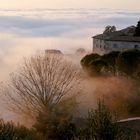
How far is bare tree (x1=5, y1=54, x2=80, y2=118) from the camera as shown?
33.9 meters

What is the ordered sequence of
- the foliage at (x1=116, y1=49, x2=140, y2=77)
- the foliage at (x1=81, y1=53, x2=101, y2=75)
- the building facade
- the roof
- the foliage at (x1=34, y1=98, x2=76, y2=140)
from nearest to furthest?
the foliage at (x1=34, y1=98, x2=76, y2=140), the foliage at (x1=116, y1=49, x2=140, y2=77), the foliage at (x1=81, y1=53, x2=101, y2=75), the building facade, the roof

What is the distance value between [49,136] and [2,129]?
8179mm

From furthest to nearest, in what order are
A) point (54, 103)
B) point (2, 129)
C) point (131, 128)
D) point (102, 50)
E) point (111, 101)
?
point (102, 50), point (111, 101), point (54, 103), point (131, 128), point (2, 129)

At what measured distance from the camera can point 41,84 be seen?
113ft

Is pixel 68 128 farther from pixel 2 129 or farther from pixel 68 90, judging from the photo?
pixel 68 90

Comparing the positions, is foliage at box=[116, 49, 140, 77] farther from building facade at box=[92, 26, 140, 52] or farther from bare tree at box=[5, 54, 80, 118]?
building facade at box=[92, 26, 140, 52]

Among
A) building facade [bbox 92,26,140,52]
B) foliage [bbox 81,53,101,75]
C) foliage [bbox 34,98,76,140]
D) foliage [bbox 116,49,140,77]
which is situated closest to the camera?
foliage [bbox 34,98,76,140]

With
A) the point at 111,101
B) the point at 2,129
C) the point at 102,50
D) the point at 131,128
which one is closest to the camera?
the point at 2,129

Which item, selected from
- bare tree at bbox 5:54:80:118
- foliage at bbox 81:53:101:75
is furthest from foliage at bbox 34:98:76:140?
foliage at bbox 81:53:101:75

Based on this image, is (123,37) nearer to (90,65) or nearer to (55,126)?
(90,65)

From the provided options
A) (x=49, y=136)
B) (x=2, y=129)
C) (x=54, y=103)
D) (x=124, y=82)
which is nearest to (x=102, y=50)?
(x=124, y=82)

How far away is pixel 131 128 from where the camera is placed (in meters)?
23.8

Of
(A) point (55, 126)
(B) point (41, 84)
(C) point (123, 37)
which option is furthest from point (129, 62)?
(C) point (123, 37)

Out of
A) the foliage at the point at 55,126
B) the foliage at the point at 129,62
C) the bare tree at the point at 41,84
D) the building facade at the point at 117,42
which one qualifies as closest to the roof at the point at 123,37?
the building facade at the point at 117,42
